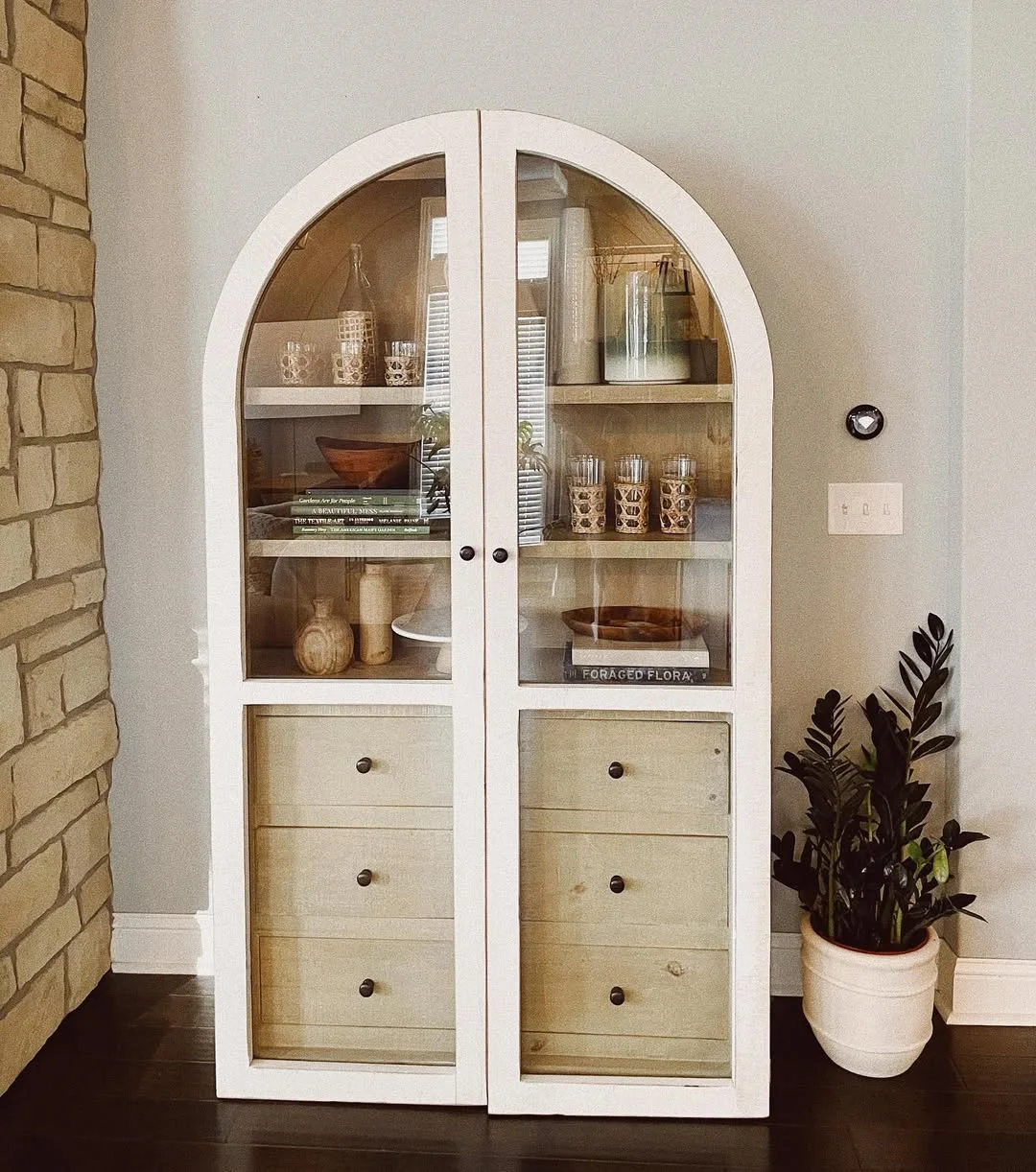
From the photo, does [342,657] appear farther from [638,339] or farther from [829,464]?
[829,464]

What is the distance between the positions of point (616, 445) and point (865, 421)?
0.62 m

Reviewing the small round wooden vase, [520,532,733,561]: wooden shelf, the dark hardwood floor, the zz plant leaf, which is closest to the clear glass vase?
[520,532,733,561]: wooden shelf

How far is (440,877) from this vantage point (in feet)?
7.16

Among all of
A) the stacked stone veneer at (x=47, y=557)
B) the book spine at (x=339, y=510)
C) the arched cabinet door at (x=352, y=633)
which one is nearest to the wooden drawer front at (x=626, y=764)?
the arched cabinet door at (x=352, y=633)

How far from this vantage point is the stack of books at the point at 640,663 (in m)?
2.12

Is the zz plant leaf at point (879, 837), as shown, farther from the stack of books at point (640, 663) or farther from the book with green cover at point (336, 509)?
the book with green cover at point (336, 509)

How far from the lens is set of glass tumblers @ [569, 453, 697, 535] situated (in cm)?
211

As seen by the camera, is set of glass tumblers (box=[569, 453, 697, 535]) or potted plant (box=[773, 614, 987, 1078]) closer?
set of glass tumblers (box=[569, 453, 697, 535])

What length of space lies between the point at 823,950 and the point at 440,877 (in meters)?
0.73

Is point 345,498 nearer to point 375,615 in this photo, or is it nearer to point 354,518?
point 354,518

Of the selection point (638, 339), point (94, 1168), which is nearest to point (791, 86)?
point (638, 339)

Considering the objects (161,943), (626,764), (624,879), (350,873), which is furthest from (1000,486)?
(161,943)

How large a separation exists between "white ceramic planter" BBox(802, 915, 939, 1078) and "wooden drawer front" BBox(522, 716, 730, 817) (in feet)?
1.33

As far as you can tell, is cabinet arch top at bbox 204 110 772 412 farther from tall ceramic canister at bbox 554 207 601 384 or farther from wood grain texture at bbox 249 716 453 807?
wood grain texture at bbox 249 716 453 807
